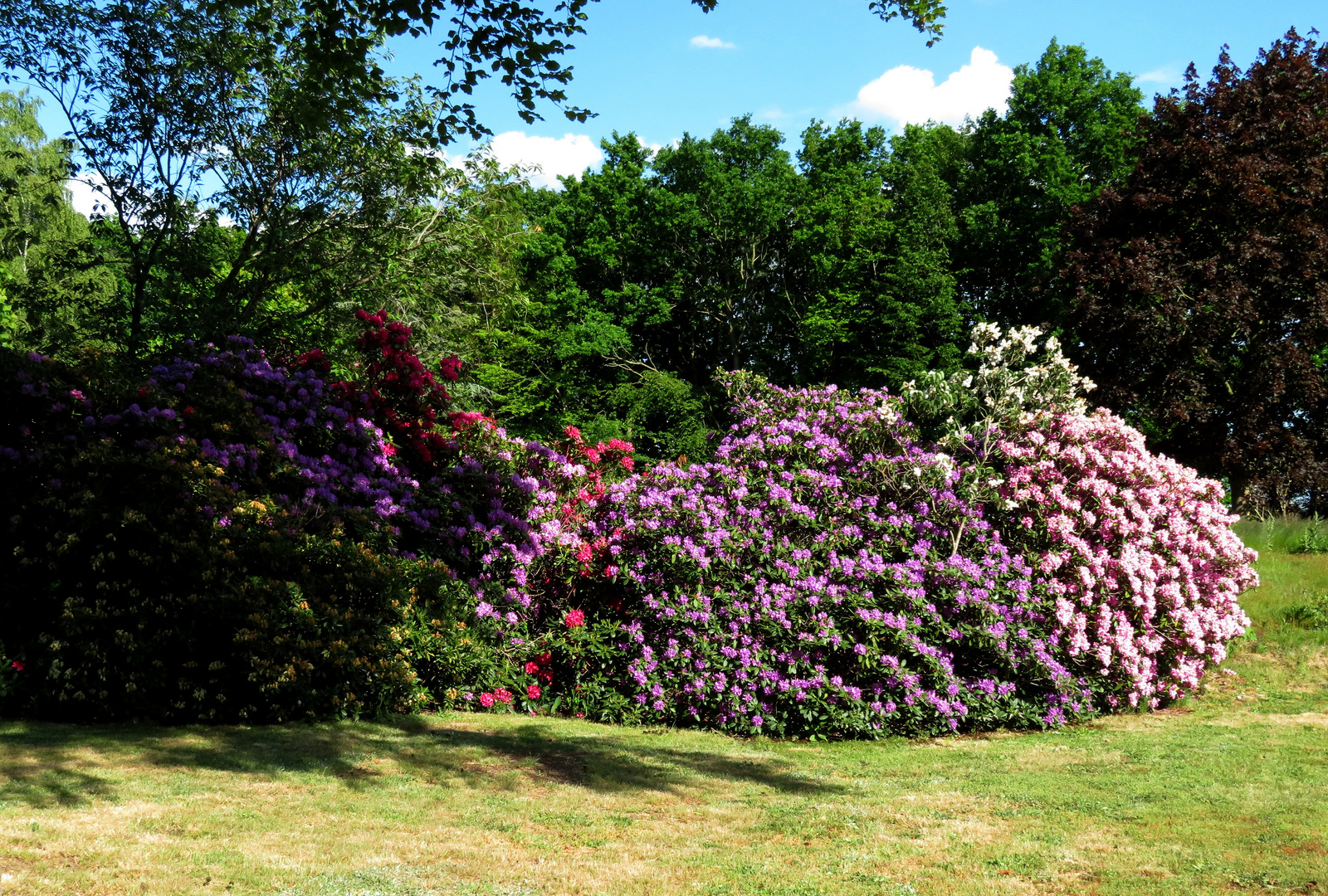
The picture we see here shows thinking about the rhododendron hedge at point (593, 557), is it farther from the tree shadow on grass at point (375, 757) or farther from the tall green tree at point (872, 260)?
the tall green tree at point (872, 260)

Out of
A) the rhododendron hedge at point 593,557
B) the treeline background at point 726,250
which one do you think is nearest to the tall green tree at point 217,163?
the treeline background at point 726,250

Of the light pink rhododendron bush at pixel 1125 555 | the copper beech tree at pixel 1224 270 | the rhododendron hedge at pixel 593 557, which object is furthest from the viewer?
the copper beech tree at pixel 1224 270

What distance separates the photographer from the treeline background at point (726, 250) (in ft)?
43.0

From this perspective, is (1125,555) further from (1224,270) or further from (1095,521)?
(1224,270)

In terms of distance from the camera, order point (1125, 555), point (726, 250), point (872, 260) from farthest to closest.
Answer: point (726, 250)
point (872, 260)
point (1125, 555)

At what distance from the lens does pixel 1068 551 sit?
8.81m

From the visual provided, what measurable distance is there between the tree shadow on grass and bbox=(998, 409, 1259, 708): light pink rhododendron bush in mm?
3687

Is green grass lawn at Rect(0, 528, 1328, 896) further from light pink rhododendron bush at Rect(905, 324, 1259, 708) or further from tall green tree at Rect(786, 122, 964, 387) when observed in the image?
tall green tree at Rect(786, 122, 964, 387)

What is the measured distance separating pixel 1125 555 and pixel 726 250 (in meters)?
23.7

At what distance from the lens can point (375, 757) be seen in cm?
600

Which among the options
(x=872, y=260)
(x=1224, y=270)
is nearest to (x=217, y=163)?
(x=1224, y=270)

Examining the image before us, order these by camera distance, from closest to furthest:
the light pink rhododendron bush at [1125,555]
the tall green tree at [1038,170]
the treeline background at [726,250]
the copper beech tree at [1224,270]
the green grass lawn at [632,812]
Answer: the green grass lawn at [632,812], the light pink rhododendron bush at [1125,555], the treeline background at [726,250], the copper beech tree at [1224,270], the tall green tree at [1038,170]

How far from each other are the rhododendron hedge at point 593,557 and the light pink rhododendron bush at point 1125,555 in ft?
0.12

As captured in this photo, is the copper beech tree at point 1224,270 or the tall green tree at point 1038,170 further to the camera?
the tall green tree at point 1038,170
